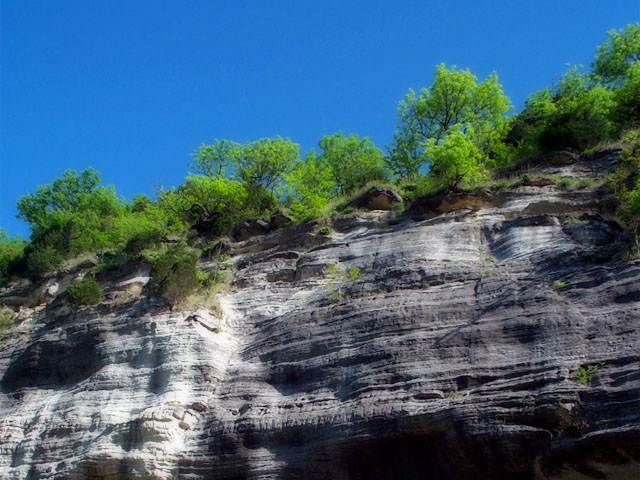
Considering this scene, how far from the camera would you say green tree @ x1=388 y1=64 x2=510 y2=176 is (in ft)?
100

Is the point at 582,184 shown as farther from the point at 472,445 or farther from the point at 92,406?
the point at 92,406

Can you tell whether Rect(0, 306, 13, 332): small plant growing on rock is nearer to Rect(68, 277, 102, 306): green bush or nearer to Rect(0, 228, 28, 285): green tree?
Rect(68, 277, 102, 306): green bush

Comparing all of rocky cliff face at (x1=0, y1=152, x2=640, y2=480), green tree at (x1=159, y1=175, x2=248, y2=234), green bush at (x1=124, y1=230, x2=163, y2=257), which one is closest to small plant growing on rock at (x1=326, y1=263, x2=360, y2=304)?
rocky cliff face at (x1=0, y1=152, x2=640, y2=480)

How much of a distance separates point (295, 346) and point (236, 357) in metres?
1.52

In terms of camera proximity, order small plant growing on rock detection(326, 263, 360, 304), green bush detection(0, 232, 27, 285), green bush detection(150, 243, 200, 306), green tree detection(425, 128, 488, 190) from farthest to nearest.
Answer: green bush detection(0, 232, 27, 285)
green tree detection(425, 128, 488, 190)
green bush detection(150, 243, 200, 306)
small plant growing on rock detection(326, 263, 360, 304)

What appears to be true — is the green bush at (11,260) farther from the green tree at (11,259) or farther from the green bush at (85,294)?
the green bush at (85,294)

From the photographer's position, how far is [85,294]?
19.4m

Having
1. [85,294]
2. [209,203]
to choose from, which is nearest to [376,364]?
[85,294]

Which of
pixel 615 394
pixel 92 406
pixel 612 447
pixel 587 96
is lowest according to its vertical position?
pixel 612 447

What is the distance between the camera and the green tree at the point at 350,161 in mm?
28828

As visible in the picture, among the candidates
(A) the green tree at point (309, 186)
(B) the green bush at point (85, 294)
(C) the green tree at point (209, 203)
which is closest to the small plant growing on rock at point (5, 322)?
(B) the green bush at point (85, 294)

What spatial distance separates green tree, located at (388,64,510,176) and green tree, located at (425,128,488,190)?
9899 mm

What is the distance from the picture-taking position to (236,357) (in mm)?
15188

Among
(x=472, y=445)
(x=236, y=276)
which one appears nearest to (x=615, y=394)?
(x=472, y=445)
